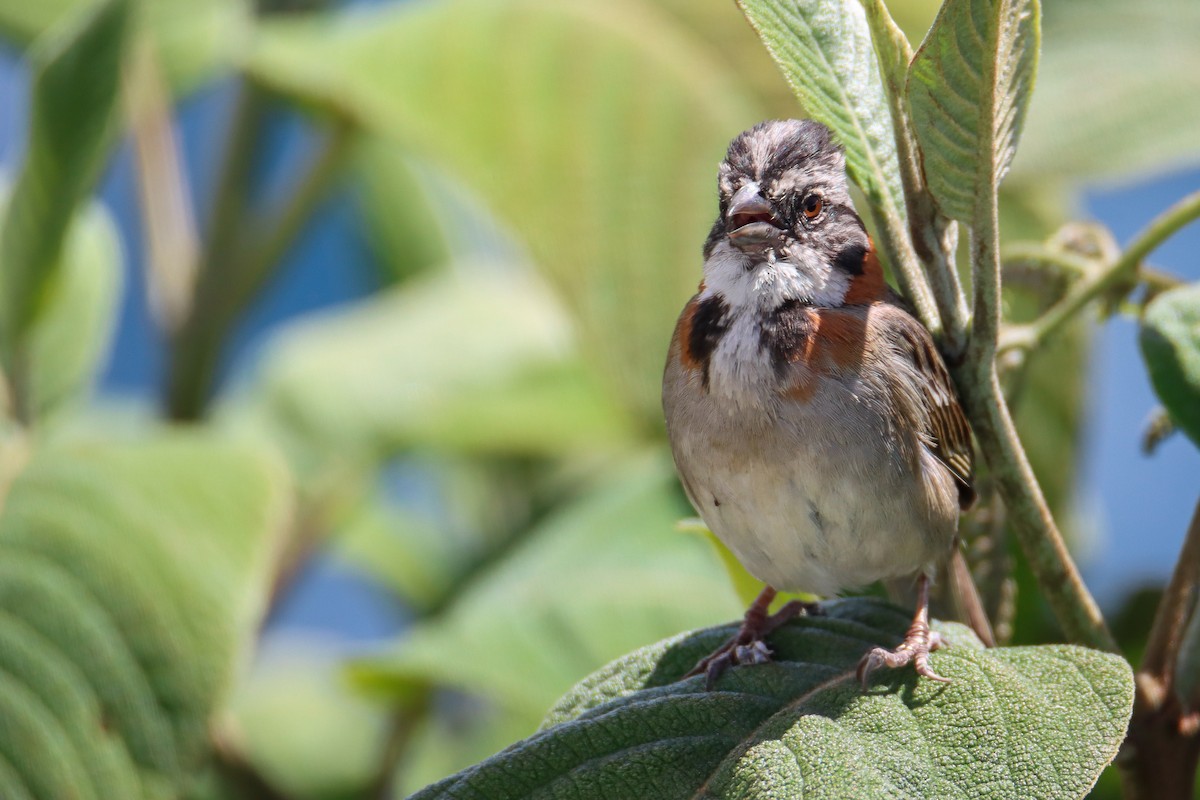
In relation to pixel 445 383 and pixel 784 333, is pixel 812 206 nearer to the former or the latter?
A: pixel 784 333

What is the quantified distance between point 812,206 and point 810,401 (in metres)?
0.18

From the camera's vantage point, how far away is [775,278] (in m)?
1.20

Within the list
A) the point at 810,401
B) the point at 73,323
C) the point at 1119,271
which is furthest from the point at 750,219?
the point at 73,323

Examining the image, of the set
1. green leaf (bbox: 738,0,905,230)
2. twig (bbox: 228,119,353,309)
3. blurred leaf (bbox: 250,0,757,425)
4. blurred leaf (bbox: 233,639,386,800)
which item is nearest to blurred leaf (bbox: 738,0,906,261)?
green leaf (bbox: 738,0,905,230)

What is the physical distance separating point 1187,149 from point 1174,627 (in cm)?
95

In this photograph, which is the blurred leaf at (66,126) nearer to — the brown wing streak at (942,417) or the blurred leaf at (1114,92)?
the brown wing streak at (942,417)

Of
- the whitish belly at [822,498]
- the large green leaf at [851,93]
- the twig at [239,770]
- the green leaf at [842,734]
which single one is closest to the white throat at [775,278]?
the whitish belly at [822,498]

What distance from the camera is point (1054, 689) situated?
89 centimetres

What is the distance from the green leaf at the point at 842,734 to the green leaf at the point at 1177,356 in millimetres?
208

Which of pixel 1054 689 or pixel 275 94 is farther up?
pixel 275 94

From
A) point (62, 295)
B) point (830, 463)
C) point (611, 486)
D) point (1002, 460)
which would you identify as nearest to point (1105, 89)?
point (611, 486)

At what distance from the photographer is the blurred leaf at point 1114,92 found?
73.2 inches

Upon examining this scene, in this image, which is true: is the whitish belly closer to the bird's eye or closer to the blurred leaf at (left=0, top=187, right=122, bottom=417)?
the bird's eye

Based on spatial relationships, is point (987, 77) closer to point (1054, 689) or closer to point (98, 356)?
point (1054, 689)
